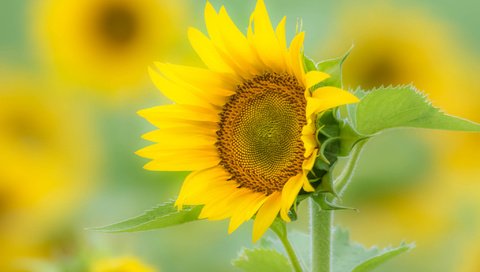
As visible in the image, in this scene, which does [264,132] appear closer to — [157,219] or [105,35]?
[157,219]

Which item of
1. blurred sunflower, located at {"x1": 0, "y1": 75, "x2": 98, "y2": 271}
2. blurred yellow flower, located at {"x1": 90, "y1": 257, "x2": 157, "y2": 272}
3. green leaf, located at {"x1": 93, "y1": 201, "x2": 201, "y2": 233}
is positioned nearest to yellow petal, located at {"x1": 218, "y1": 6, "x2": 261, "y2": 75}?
green leaf, located at {"x1": 93, "y1": 201, "x2": 201, "y2": 233}

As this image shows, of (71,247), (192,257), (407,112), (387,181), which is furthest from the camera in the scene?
(387,181)

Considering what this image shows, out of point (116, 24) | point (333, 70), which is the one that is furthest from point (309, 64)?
point (116, 24)

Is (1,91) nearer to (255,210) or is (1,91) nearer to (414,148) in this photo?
(414,148)

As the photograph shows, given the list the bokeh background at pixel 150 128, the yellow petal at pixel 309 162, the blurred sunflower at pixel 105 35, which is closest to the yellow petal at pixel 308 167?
the yellow petal at pixel 309 162

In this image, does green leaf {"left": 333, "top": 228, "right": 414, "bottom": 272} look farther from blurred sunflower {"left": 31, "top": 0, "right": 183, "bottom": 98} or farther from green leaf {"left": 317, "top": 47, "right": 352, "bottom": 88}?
blurred sunflower {"left": 31, "top": 0, "right": 183, "bottom": 98}

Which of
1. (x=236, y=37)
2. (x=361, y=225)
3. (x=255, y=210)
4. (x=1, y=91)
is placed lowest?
(x=361, y=225)

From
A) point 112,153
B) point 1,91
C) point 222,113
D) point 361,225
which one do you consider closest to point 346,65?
point 361,225
